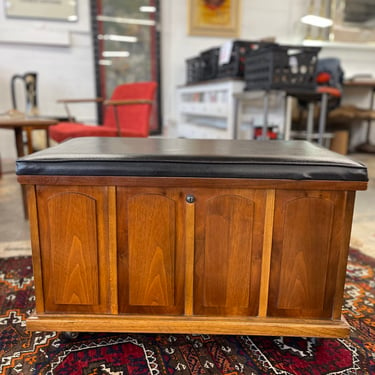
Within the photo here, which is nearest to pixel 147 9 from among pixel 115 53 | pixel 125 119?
pixel 115 53

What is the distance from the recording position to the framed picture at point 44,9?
3.98 m

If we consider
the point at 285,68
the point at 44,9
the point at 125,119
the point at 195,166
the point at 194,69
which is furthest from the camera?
the point at 194,69

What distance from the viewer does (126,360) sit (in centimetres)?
101

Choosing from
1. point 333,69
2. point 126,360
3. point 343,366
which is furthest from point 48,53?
point 343,366

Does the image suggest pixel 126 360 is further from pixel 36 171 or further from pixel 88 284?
pixel 36 171

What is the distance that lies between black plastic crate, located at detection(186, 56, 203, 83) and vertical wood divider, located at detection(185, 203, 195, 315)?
3381 mm

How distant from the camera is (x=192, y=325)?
3.38 ft

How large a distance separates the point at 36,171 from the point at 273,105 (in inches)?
104

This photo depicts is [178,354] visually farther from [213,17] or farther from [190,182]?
[213,17]

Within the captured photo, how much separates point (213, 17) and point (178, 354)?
4400mm

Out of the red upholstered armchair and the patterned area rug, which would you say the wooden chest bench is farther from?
the red upholstered armchair

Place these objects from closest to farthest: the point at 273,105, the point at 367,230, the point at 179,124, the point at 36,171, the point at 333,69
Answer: the point at 36,171
the point at 367,230
the point at 273,105
the point at 333,69
the point at 179,124

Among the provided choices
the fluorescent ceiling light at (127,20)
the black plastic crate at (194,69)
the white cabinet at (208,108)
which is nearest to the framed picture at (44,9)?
the fluorescent ceiling light at (127,20)

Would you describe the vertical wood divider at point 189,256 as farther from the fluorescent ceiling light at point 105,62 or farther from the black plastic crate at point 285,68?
the fluorescent ceiling light at point 105,62
